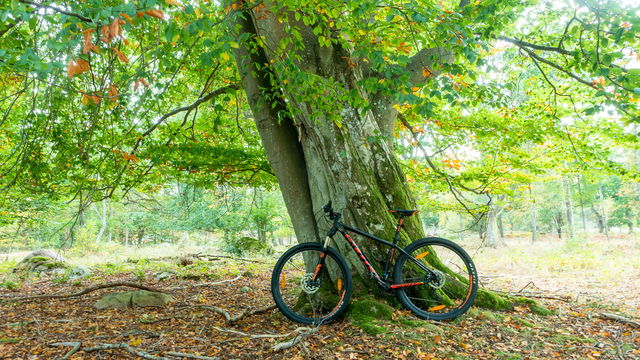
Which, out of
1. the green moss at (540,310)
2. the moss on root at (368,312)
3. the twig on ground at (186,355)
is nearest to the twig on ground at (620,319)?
the green moss at (540,310)

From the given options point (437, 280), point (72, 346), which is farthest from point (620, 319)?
point (72, 346)

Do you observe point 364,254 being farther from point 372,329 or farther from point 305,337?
point 305,337

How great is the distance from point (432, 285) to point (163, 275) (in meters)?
5.51

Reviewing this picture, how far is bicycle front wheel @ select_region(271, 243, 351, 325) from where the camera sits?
351 cm

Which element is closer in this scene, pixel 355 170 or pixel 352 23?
pixel 352 23

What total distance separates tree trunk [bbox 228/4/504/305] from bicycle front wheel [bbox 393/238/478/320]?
20 cm

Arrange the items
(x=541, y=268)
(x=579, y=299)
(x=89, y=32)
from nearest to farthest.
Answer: (x=89, y=32), (x=579, y=299), (x=541, y=268)

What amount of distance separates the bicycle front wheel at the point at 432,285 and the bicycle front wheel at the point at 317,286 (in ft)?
1.84

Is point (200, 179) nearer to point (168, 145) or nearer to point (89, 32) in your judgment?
point (168, 145)

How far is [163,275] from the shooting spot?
7082 mm

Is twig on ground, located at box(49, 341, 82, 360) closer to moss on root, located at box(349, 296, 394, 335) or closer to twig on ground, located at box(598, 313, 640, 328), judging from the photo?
moss on root, located at box(349, 296, 394, 335)

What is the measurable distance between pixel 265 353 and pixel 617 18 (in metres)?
3.90

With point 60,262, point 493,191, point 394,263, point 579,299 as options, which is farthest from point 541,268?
point 60,262

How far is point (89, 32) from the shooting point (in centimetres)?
175
